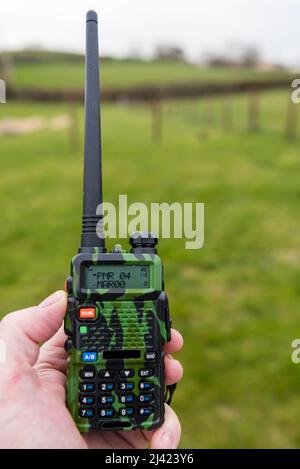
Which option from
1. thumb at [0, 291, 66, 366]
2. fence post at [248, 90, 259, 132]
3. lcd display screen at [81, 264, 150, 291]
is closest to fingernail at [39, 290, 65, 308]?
thumb at [0, 291, 66, 366]

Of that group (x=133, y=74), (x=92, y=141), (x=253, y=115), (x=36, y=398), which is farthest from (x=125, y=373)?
(x=133, y=74)

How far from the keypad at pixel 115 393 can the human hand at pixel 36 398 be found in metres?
0.09

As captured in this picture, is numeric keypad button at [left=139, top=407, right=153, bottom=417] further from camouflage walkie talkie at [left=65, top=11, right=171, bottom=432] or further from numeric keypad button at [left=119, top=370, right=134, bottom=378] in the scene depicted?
numeric keypad button at [left=119, top=370, right=134, bottom=378]

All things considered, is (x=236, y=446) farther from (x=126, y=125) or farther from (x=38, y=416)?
(x=126, y=125)

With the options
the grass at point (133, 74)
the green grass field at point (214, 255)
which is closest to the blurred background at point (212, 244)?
the green grass field at point (214, 255)

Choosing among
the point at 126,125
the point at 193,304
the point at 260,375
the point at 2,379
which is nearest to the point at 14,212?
the point at 193,304

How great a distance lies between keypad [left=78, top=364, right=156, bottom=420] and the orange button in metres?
0.15

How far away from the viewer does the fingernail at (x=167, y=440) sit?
1.64m

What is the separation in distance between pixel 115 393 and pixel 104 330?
0.20m

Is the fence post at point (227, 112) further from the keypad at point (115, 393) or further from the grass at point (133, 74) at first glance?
the keypad at point (115, 393)

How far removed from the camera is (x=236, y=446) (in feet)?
10.0

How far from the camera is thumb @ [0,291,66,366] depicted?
1658mm

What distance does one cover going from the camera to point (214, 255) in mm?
5488
